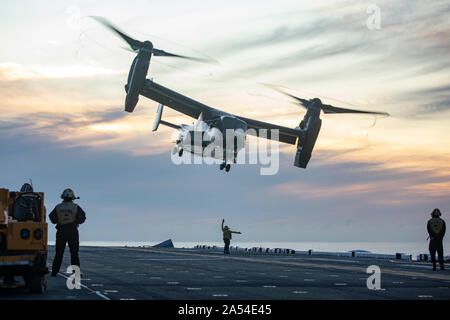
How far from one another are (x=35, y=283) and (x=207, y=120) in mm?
38576

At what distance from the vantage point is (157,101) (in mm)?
49812

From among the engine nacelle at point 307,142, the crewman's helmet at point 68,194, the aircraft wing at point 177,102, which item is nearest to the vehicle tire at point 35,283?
the crewman's helmet at point 68,194

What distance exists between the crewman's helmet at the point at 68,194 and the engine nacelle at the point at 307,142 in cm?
4099

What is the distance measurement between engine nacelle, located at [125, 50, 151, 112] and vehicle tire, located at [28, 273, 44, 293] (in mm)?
29953

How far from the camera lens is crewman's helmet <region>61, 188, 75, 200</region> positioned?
1650cm

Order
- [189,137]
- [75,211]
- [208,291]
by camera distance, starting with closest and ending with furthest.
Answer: [208,291], [75,211], [189,137]

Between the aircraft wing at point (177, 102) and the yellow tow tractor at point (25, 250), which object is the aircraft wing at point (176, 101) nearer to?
the aircraft wing at point (177, 102)

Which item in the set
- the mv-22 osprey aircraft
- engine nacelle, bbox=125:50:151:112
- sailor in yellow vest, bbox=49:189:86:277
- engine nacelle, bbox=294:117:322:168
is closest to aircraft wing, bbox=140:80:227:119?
the mv-22 osprey aircraft

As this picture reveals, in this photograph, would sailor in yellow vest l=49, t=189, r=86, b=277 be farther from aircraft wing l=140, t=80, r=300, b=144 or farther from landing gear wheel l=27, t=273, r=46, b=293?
aircraft wing l=140, t=80, r=300, b=144
